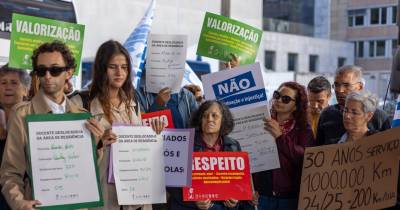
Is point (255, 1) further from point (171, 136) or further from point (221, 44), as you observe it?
point (171, 136)

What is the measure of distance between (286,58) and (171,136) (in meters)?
47.9

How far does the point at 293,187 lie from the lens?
189 inches

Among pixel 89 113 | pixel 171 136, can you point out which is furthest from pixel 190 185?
pixel 89 113

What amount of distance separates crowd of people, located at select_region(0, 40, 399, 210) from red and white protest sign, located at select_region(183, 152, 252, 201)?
68 mm

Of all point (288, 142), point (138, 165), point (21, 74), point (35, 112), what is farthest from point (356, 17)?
point (35, 112)

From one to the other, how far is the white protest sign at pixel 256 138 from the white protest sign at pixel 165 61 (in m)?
0.58

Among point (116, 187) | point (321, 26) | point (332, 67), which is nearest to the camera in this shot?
point (116, 187)

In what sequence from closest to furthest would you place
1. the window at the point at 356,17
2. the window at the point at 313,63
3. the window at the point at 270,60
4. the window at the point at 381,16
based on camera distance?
the window at the point at 270,60 < the window at the point at 313,63 < the window at the point at 381,16 < the window at the point at 356,17

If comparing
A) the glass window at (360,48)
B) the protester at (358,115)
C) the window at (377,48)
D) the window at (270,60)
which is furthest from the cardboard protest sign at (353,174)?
the glass window at (360,48)

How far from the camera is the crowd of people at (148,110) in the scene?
3.64 meters

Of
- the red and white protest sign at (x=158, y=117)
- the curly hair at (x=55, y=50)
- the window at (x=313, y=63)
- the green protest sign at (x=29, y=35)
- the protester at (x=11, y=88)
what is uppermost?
the window at (x=313, y=63)

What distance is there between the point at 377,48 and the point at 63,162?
195ft

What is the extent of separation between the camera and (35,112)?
3.66m

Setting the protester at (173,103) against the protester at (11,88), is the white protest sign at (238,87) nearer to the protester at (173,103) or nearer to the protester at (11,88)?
the protester at (173,103)
